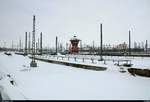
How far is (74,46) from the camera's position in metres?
74.2

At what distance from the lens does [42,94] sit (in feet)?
37.6

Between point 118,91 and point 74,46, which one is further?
point 74,46

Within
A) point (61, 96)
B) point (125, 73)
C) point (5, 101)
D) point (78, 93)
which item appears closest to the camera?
point (5, 101)

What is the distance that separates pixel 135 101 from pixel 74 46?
64568 millimetres

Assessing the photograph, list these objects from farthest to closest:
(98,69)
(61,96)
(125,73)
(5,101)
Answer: (98,69) → (125,73) → (61,96) → (5,101)

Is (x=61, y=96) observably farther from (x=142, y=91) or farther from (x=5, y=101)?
(x=142, y=91)

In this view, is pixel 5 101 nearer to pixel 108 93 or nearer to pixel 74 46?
pixel 108 93

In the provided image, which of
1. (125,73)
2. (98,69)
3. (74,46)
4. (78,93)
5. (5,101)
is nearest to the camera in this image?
(5,101)

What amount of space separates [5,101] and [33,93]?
2.41 metres

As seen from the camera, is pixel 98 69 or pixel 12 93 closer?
pixel 12 93

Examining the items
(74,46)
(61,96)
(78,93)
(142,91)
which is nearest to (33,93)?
(61,96)

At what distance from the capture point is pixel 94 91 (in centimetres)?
1235

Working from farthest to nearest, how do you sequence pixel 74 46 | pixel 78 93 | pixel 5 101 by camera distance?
pixel 74 46
pixel 78 93
pixel 5 101

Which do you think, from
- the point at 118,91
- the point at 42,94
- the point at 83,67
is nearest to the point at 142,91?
the point at 118,91
